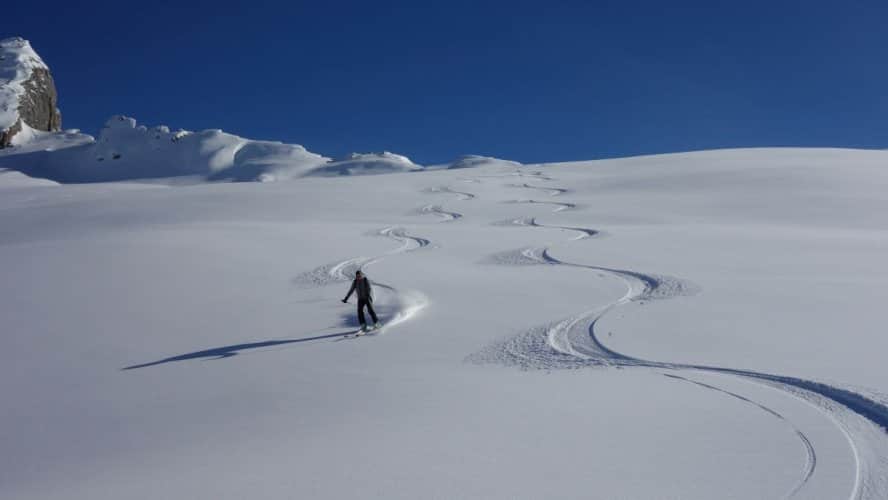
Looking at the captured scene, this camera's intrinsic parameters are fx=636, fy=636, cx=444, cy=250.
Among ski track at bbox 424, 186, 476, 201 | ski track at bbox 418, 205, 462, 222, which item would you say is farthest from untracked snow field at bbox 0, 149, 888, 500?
ski track at bbox 424, 186, 476, 201

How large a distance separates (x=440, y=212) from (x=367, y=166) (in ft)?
409

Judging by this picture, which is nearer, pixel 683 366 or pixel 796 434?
pixel 796 434

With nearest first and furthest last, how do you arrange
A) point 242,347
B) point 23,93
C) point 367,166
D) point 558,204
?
1. point 242,347
2. point 558,204
3. point 367,166
4. point 23,93

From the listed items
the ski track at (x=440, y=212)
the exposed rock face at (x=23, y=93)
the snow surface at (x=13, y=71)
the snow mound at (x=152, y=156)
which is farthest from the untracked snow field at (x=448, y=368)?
the snow surface at (x=13, y=71)

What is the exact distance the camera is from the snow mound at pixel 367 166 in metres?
149

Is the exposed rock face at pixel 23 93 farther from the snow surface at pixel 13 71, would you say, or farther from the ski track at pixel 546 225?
the ski track at pixel 546 225

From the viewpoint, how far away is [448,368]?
8.66 m

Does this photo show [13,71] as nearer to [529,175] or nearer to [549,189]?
[529,175]

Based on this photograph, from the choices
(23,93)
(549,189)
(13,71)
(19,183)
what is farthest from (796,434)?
(13,71)

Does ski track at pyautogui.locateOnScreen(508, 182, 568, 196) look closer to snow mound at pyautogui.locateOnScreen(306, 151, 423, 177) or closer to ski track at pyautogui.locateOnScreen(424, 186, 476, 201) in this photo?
ski track at pyautogui.locateOnScreen(424, 186, 476, 201)

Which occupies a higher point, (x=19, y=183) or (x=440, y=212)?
(x=19, y=183)

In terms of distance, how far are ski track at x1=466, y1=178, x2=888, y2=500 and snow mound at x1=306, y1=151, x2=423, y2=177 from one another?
444 ft

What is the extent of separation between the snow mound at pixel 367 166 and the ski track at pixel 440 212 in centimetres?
11217

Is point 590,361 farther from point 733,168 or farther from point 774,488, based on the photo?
point 733,168
